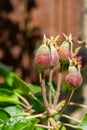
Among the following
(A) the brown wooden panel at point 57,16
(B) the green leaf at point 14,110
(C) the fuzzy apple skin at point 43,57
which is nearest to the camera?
(C) the fuzzy apple skin at point 43,57

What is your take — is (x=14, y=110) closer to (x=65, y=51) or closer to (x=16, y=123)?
(x=16, y=123)

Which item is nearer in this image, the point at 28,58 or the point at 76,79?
the point at 76,79

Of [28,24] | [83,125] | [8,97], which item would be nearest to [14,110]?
[8,97]

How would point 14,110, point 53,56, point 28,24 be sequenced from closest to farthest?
point 53,56, point 14,110, point 28,24

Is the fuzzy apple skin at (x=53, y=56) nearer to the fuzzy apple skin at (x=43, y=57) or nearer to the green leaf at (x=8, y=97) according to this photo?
the fuzzy apple skin at (x=43, y=57)

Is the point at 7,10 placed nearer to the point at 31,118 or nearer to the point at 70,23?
the point at 70,23

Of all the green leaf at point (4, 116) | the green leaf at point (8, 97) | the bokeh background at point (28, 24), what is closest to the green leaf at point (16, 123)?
the green leaf at point (4, 116)

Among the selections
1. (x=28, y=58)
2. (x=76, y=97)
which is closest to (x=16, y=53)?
(x=28, y=58)

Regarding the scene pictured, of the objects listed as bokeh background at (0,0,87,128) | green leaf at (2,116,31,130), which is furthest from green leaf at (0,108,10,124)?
bokeh background at (0,0,87,128)
